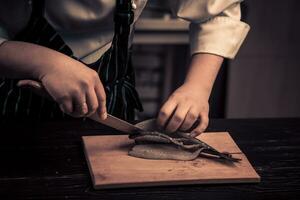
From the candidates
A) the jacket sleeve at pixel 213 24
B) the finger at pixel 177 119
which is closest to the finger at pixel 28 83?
the finger at pixel 177 119

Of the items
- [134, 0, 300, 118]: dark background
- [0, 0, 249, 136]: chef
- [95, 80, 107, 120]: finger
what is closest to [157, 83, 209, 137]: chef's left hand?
[0, 0, 249, 136]: chef

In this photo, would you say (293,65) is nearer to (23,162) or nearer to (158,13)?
(158,13)

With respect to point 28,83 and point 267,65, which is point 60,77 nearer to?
point 28,83

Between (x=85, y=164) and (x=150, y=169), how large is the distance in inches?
3.9

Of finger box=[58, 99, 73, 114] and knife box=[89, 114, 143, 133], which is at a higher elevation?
finger box=[58, 99, 73, 114]

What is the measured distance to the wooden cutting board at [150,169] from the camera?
82 cm

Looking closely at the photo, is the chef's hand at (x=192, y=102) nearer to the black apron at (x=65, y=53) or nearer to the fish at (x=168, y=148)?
the fish at (x=168, y=148)

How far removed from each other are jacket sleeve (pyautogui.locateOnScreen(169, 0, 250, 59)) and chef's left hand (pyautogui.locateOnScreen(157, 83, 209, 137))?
0.13 m

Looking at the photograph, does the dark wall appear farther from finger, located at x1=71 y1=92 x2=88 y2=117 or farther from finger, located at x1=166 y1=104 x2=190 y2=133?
finger, located at x1=71 y1=92 x2=88 y2=117

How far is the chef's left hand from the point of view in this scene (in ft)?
3.06

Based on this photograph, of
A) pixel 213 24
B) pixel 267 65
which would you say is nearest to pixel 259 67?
pixel 267 65

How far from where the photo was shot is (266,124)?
3.54 feet

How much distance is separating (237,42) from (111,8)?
0.24 m

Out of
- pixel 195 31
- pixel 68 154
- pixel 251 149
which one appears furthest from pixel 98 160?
pixel 195 31
